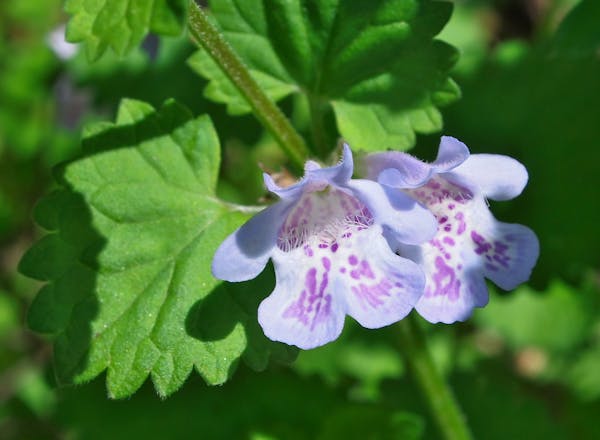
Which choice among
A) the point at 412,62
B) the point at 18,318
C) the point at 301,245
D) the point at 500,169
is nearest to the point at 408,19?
the point at 412,62

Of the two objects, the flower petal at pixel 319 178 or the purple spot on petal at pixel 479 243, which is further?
the purple spot on petal at pixel 479 243

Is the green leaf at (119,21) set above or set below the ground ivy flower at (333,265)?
above

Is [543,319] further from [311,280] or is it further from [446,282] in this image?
[311,280]

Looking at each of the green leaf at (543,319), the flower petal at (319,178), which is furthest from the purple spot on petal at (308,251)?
the green leaf at (543,319)

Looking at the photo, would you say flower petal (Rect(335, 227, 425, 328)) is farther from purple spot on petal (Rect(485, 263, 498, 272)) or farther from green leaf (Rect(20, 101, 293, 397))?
green leaf (Rect(20, 101, 293, 397))

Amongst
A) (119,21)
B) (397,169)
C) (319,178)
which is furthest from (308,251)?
(119,21)

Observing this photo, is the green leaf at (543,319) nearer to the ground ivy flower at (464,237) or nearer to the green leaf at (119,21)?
the ground ivy flower at (464,237)

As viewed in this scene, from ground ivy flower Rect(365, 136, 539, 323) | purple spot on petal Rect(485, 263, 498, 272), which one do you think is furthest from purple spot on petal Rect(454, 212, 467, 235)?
purple spot on petal Rect(485, 263, 498, 272)
